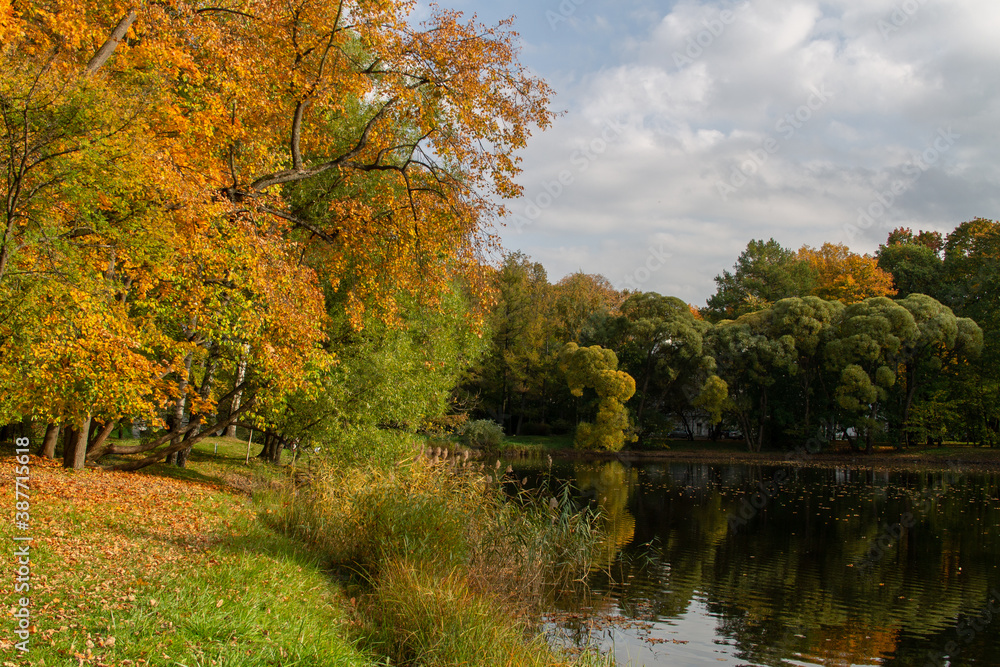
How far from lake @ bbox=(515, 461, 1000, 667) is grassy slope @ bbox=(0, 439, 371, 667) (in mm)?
3521

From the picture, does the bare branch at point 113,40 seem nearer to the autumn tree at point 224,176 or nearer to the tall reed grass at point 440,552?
the autumn tree at point 224,176

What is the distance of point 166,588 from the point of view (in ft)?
17.9

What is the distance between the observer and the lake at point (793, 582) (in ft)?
28.3

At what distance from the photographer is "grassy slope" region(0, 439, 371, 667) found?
14.3 ft

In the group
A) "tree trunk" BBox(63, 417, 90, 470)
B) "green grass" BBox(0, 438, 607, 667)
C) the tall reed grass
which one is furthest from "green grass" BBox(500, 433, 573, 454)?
the tall reed grass

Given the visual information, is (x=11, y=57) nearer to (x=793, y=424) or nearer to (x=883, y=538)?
(x=883, y=538)

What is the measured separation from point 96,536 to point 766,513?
16936 mm

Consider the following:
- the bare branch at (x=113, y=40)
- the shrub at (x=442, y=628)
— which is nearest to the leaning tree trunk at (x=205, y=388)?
the bare branch at (x=113, y=40)

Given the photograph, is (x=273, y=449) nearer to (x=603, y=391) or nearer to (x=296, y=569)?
(x=296, y=569)

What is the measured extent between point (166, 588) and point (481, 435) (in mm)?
34079

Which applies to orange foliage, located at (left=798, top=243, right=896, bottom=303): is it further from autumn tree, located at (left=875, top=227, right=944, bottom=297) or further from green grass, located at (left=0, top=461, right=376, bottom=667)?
green grass, located at (left=0, top=461, right=376, bottom=667)

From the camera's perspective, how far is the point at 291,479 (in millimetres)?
11945

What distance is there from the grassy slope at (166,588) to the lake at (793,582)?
3521 millimetres

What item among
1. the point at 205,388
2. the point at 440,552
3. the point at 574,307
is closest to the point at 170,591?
the point at 440,552
